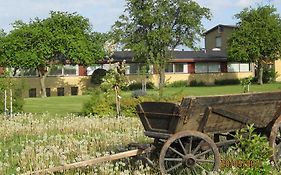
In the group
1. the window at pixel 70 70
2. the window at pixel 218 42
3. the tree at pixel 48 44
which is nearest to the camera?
the tree at pixel 48 44

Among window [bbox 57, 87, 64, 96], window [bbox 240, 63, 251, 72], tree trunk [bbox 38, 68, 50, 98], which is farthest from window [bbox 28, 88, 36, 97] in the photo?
window [bbox 240, 63, 251, 72]

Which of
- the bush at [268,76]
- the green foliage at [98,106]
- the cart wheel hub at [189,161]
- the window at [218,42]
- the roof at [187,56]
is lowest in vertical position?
the cart wheel hub at [189,161]

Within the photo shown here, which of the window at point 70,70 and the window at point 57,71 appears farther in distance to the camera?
the window at point 70,70

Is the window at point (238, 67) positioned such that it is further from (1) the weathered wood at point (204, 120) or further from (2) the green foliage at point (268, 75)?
(1) the weathered wood at point (204, 120)

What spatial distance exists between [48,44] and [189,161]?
35.3 m

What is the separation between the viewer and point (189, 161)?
7.29 meters

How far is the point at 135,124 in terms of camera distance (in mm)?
14328

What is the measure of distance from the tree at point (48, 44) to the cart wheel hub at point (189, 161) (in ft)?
113

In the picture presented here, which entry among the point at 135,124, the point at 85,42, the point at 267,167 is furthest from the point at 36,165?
the point at 85,42

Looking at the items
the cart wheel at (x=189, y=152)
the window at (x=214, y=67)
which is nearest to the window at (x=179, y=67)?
the window at (x=214, y=67)

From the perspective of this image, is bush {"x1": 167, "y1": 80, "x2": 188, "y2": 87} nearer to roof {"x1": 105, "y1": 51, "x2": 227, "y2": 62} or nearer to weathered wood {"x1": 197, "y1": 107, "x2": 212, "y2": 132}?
roof {"x1": 105, "y1": 51, "x2": 227, "y2": 62}

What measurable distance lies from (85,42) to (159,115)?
1428 inches

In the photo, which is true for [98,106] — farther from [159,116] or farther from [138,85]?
[138,85]

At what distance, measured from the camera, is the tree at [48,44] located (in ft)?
134
